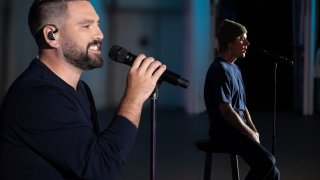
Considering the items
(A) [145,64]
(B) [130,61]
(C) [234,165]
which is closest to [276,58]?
(C) [234,165]

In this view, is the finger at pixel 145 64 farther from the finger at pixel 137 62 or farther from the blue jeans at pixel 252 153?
the blue jeans at pixel 252 153

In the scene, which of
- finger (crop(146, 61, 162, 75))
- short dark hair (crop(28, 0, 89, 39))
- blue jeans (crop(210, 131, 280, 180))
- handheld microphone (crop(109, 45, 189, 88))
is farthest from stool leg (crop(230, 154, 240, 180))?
short dark hair (crop(28, 0, 89, 39))

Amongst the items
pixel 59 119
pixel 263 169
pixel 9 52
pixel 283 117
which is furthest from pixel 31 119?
pixel 283 117

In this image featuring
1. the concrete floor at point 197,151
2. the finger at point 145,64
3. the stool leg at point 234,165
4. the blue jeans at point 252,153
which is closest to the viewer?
the finger at point 145,64

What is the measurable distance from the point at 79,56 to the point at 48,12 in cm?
15

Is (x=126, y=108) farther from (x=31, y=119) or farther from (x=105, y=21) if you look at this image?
(x=105, y=21)

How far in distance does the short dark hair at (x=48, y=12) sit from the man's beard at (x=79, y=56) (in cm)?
8

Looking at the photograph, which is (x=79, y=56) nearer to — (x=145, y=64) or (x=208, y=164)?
(x=145, y=64)

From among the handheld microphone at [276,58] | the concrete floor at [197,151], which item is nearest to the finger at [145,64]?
the handheld microphone at [276,58]

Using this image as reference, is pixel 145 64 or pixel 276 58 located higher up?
pixel 145 64

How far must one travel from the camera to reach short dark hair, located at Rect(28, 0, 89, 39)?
1304 millimetres

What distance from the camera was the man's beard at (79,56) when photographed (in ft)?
4.31

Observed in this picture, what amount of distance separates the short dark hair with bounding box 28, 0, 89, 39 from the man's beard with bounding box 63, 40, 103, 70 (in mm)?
→ 75

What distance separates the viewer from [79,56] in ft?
4.34
